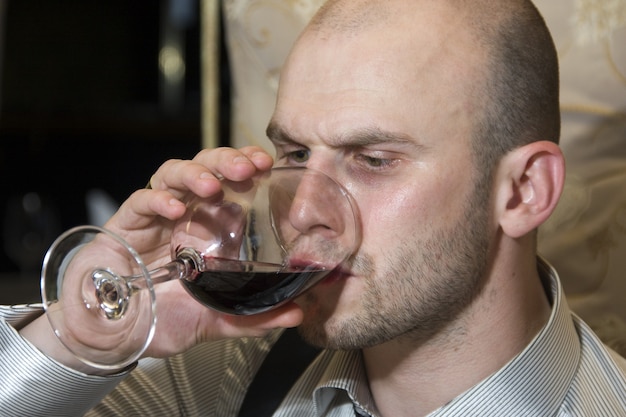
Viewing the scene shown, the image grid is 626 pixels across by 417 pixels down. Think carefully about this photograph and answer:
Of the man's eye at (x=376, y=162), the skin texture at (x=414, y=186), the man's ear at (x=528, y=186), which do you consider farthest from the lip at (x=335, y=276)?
the man's ear at (x=528, y=186)

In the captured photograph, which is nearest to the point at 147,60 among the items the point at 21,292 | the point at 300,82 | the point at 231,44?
the point at 21,292

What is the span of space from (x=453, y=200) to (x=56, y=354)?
59 cm

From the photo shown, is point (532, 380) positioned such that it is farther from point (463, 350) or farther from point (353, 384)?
point (353, 384)

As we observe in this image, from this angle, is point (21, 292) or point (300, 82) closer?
point (300, 82)

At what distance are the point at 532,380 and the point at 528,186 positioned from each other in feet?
0.92

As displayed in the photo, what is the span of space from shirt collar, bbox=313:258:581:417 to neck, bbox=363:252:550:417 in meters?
0.05

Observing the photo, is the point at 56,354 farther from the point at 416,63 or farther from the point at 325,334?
the point at 416,63

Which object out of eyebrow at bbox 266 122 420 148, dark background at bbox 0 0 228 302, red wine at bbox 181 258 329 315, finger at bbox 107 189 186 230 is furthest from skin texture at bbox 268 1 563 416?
dark background at bbox 0 0 228 302

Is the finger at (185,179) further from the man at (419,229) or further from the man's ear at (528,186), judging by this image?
the man's ear at (528,186)

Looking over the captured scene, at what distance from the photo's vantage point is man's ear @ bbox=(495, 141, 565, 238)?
129cm

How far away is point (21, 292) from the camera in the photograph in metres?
3.13

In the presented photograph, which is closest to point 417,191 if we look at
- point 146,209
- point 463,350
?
point 463,350

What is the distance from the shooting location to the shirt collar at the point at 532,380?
1.23 m

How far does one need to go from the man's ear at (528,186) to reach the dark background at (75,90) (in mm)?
2541
